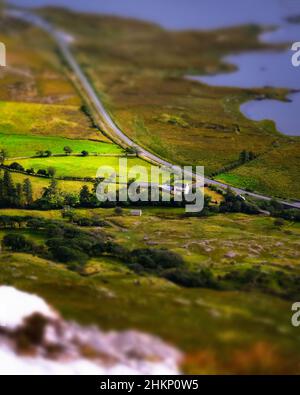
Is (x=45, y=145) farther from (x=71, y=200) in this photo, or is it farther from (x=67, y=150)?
(x=71, y=200)

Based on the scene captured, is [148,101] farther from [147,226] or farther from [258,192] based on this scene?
[147,226]

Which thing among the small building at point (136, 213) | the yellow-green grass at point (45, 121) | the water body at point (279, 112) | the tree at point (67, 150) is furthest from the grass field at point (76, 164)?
the water body at point (279, 112)

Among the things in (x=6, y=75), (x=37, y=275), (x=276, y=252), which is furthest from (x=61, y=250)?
(x=6, y=75)

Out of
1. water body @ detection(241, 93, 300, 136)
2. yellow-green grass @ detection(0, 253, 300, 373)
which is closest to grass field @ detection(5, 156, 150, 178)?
yellow-green grass @ detection(0, 253, 300, 373)

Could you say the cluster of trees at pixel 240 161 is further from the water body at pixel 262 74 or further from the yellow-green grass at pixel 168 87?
the water body at pixel 262 74

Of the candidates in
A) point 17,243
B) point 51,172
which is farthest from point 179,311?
point 51,172

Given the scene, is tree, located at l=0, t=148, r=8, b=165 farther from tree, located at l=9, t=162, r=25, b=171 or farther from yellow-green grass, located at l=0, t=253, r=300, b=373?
yellow-green grass, located at l=0, t=253, r=300, b=373
